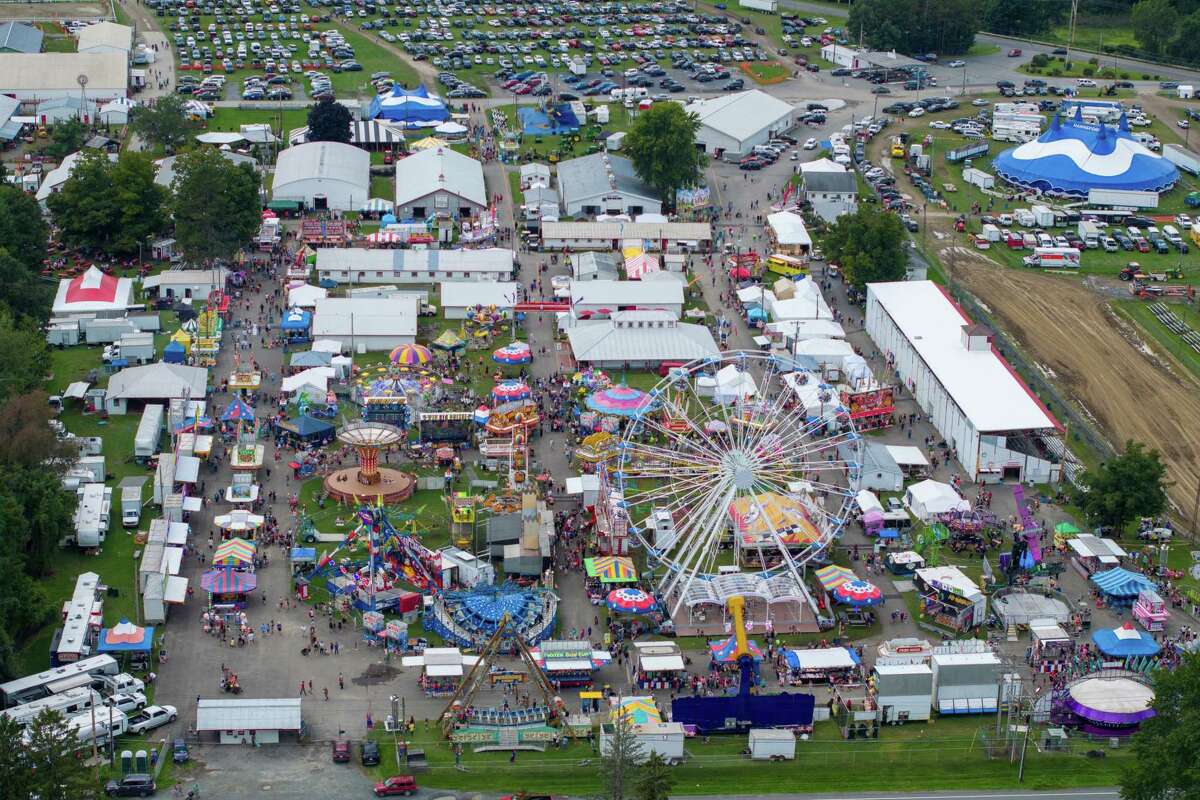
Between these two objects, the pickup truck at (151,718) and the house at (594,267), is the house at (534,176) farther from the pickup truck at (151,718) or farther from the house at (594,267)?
the pickup truck at (151,718)

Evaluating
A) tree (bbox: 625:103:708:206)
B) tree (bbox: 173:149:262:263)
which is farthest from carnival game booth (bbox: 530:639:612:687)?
tree (bbox: 625:103:708:206)

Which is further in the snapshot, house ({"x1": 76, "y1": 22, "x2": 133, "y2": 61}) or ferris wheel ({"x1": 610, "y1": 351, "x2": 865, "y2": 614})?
house ({"x1": 76, "y1": 22, "x2": 133, "y2": 61})

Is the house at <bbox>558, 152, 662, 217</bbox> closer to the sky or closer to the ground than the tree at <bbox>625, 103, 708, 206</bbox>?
closer to the ground

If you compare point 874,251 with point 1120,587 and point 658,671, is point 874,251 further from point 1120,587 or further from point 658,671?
point 658,671

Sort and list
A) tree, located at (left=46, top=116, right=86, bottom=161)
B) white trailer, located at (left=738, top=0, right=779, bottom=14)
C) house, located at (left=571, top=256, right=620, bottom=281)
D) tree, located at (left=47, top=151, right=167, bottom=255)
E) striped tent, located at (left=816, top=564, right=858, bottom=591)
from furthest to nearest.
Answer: white trailer, located at (left=738, top=0, right=779, bottom=14)
tree, located at (left=46, top=116, right=86, bottom=161)
tree, located at (left=47, top=151, right=167, bottom=255)
house, located at (left=571, top=256, right=620, bottom=281)
striped tent, located at (left=816, top=564, right=858, bottom=591)

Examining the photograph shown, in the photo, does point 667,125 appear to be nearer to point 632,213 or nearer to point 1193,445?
point 632,213

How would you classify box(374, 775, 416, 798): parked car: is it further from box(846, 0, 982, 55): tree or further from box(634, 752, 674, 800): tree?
box(846, 0, 982, 55): tree

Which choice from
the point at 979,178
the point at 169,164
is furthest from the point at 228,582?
the point at 979,178

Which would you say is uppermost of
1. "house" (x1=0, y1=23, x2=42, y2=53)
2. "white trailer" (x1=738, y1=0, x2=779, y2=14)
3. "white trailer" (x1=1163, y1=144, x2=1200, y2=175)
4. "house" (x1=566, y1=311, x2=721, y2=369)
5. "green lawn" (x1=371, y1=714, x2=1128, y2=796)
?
"white trailer" (x1=738, y1=0, x2=779, y2=14)
